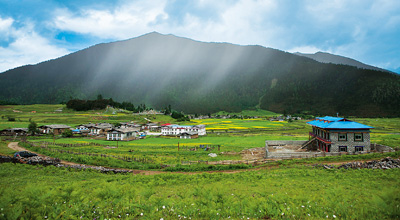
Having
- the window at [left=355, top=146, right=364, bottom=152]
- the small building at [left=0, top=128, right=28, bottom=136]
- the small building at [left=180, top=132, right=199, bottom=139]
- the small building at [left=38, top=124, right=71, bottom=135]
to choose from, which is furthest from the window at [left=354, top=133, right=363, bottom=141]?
the small building at [left=38, top=124, right=71, bottom=135]

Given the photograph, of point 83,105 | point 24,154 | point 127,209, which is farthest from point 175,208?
point 83,105

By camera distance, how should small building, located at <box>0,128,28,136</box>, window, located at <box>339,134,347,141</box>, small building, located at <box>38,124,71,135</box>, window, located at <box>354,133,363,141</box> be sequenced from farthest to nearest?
1. small building, located at <box>38,124,71,135</box>
2. small building, located at <box>0,128,28,136</box>
3. window, located at <box>339,134,347,141</box>
4. window, located at <box>354,133,363,141</box>

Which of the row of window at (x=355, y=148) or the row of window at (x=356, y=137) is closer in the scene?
the row of window at (x=355, y=148)

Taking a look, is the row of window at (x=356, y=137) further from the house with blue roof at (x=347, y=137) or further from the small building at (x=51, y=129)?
the small building at (x=51, y=129)

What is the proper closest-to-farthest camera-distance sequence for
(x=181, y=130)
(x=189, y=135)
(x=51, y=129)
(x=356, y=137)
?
1. (x=356, y=137)
2. (x=189, y=135)
3. (x=51, y=129)
4. (x=181, y=130)

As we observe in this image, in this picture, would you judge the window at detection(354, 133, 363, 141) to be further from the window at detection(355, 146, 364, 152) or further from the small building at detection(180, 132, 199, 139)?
the small building at detection(180, 132, 199, 139)

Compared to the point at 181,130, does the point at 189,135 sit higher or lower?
lower

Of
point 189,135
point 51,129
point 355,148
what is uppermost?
point 355,148

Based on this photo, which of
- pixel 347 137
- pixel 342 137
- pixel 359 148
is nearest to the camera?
pixel 359 148

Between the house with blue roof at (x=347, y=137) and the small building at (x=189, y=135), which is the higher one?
the house with blue roof at (x=347, y=137)

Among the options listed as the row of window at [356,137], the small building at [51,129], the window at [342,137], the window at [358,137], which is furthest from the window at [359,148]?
the small building at [51,129]

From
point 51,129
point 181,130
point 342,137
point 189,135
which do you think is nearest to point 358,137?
point 342,137

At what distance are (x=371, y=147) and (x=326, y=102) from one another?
19669 centimetres

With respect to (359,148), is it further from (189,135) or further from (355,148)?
(189,135)
